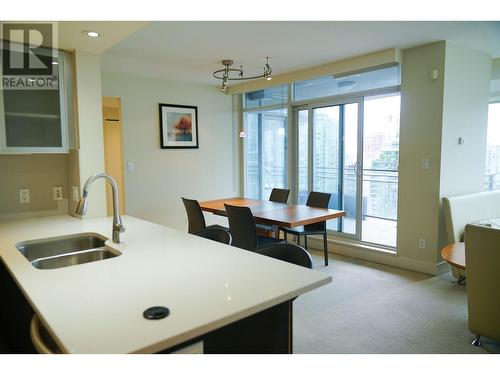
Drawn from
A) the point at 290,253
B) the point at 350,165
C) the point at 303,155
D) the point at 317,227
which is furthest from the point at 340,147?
the point at 290,253

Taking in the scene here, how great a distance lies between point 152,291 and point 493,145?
509cm

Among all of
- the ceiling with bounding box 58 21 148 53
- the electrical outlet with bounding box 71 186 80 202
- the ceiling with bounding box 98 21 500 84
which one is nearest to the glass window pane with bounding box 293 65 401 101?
the ceiling with bounding box 98 21 500 84

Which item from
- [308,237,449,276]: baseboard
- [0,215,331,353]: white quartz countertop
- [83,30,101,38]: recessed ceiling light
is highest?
[83,30,101,38]: recessed ceiling light

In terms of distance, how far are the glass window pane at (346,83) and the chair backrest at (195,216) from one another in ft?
8.48

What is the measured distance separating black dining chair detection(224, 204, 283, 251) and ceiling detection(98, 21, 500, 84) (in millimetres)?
1749

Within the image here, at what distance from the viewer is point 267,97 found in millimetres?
6078

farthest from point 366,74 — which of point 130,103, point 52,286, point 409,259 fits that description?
point 52,286

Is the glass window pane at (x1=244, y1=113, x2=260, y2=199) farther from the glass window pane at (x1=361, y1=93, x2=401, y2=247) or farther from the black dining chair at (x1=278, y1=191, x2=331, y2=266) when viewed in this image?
the glass window pane at (x1=361, y1=93, x2=401, y2=247)

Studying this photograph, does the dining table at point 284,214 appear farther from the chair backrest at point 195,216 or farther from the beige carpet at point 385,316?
the beige carpet at point 385,316

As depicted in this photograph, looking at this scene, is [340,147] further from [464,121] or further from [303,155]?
[464,121]

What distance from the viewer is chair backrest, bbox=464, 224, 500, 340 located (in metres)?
2.35

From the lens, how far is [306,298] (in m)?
3.44
